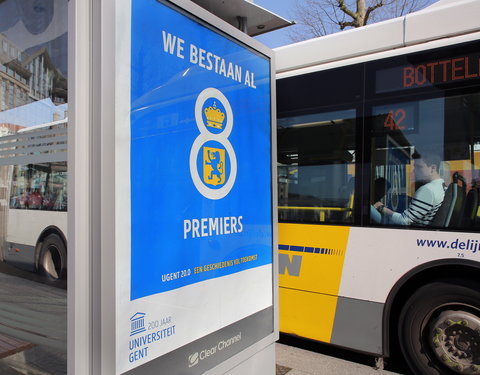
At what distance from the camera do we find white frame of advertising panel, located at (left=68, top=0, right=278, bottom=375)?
1501 mm

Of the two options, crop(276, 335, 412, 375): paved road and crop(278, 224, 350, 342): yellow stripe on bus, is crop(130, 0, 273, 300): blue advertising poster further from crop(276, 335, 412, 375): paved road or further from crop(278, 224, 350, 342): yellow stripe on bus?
crop(276, 335, 412, 375): paved road

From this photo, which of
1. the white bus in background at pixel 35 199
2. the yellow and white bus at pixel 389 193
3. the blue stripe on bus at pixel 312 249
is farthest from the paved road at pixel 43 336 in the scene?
the blue stripe on bus at pixel 312 249

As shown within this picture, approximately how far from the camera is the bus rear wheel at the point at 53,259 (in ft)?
6.52

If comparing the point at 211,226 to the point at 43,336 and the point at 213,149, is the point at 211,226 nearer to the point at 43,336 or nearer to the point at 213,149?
the point at 213,149

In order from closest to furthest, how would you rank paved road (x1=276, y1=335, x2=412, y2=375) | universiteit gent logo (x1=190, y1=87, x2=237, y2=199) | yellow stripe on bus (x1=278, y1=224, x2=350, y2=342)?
universiteit gent logo (x1=190, y1=87, x2=237, y2=199), paved road (x1=276, y1=335, x2=412, y2=375), yellow stripe on bus (x1=278, y1=224, x2=350, y2=342)

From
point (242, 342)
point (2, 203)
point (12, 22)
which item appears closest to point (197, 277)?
point (242, 342)

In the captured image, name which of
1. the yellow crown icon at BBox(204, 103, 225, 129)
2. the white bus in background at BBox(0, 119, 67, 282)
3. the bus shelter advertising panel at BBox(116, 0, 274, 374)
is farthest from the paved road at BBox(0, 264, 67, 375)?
the yellow crown icon at BBox(204, 103, 225, 129)

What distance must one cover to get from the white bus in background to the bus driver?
303 centimetres

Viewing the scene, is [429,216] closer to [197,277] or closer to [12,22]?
[197,277]

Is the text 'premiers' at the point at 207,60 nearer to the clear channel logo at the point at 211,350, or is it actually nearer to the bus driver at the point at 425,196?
the clear channel logo at the point at 211,350

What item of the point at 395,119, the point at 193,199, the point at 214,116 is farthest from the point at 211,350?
the point at 395,119

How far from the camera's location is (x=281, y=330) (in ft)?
14.7

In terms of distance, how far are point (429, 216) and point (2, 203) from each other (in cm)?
351

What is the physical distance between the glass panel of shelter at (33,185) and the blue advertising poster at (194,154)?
41 centimetres
